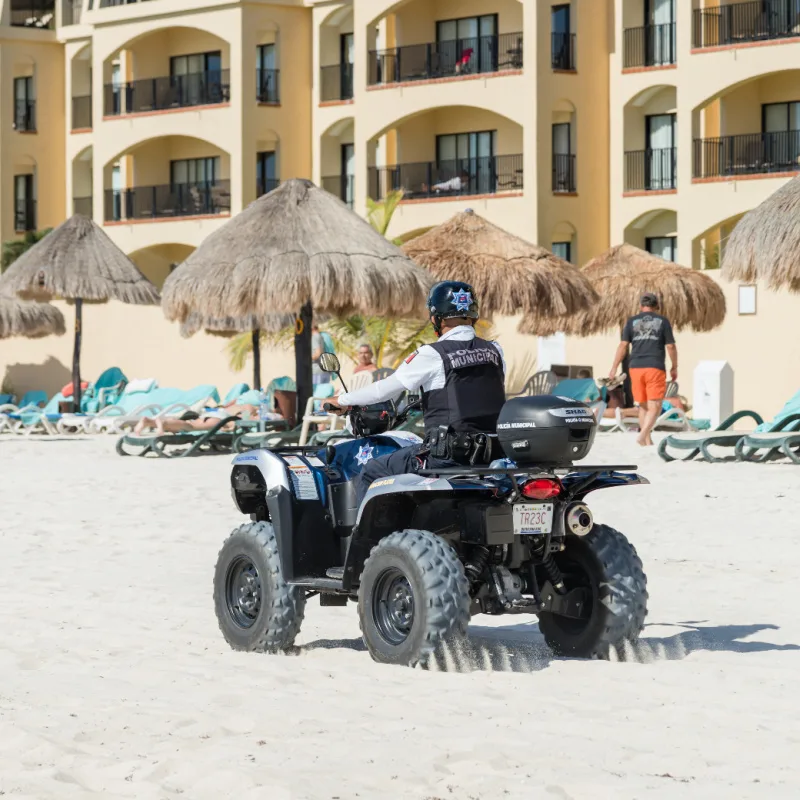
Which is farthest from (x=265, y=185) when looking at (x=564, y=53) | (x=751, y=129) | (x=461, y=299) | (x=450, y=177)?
(x=461, y=299)

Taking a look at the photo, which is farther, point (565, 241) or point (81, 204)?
point (81, 204)

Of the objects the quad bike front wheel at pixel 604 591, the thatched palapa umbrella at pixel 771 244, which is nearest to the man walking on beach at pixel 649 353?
the thatched palapa umbrella at pixel 771 244

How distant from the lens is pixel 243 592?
24.5 feet

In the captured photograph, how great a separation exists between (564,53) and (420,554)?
32774 millimetres

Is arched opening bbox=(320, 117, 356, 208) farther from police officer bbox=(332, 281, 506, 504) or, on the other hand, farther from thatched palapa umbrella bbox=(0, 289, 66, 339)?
police officer bbox=(332, 281, 506, 504)

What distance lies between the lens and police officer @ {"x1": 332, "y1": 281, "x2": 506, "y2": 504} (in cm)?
664

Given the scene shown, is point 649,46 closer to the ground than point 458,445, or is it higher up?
higher up

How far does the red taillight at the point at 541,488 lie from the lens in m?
6.38

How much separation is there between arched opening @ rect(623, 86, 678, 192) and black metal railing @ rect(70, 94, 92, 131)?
16.8 metres

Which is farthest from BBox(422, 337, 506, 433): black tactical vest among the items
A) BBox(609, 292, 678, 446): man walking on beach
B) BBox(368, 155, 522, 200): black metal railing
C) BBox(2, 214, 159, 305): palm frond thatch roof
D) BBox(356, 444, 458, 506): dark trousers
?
BBox(368, 155, 522, 200): black metal railing

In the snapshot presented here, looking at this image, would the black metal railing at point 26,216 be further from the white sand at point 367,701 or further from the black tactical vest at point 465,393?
the black tactical vest at point 465,393

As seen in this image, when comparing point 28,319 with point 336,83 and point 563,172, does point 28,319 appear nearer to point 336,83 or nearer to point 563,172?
point 563,172

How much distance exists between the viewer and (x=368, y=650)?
6.99m

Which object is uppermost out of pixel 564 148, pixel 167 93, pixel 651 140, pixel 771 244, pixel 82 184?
pixel 167 93
